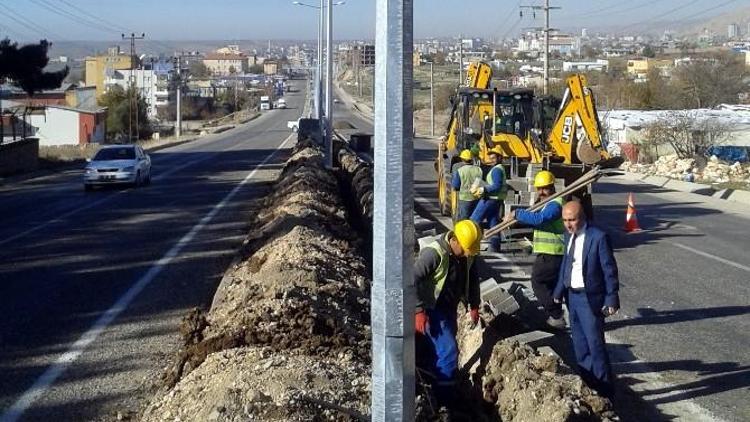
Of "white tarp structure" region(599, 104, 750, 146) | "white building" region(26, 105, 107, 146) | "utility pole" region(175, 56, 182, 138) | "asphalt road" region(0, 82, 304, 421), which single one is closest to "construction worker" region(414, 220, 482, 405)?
"asphalt road" region(0, 82, 304, 421)

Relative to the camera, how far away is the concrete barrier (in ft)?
143

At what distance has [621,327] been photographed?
38.8 ft

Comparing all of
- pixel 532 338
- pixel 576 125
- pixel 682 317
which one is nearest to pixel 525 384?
pixel 532 338

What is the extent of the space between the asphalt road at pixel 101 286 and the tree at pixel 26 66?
53.0ft

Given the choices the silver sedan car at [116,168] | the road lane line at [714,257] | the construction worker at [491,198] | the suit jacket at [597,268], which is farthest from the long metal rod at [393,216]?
the silver sedan car at [116,168]

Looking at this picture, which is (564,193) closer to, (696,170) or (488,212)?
(488,212)

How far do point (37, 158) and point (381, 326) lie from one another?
157 feet

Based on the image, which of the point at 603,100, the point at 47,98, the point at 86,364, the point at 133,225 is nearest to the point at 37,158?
the point at 133,225

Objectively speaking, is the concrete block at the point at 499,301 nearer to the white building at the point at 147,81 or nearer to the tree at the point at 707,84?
the tree at the point at 707,84

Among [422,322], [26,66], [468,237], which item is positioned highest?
[26,66]

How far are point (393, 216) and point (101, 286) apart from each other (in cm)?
1075

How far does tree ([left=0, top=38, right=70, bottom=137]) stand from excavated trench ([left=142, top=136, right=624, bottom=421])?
117 ft

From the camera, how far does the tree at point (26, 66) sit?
44.8 metres

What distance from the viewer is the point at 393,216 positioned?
3936 mm
